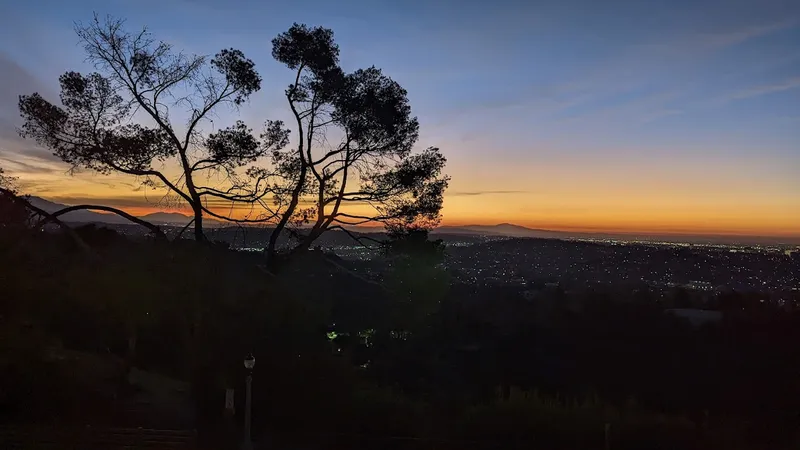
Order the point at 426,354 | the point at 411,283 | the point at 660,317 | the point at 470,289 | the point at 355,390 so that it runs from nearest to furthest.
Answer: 1. the point at 355,390
2. the point at 411,283
3. the point at 426,354
4. the point at 660,317
5. the point at 470,289

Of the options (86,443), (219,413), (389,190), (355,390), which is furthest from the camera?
(389,190)

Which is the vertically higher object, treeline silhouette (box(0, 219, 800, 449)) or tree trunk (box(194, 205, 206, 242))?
tree trunk (box(194, 205, 206, 242))

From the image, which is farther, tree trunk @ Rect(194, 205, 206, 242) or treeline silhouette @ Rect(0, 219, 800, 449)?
tree trunk @ Rect(194, 205, 206, 242)

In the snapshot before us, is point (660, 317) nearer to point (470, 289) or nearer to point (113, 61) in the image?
point (470, 289)

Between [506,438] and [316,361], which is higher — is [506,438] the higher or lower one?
the lower one

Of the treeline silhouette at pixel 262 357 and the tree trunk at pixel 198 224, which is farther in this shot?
the tree trunk at pixel 198 224

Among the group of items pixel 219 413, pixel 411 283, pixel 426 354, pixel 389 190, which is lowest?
pixel 426 354

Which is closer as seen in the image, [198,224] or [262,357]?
[262,357]

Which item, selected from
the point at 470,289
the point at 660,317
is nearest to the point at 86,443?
the point at 660,317

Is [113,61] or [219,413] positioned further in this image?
[113,61]

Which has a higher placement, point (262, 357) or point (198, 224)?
point (198, 224)

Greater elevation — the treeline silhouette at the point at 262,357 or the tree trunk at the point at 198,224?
the tree trunk at the point at 198,224
